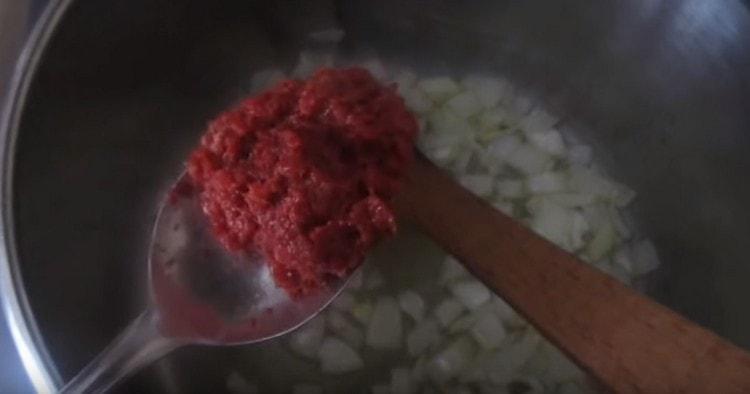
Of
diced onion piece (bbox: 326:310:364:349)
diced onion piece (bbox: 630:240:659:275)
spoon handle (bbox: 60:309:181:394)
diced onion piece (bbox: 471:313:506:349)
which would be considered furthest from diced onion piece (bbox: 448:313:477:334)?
spoon handle (bbox: 60:309:181:394)

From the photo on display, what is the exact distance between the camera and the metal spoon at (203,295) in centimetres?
88

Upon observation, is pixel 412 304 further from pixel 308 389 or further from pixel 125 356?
pixel 125 356

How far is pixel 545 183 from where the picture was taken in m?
1.16

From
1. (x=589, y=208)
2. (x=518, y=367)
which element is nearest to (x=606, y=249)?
(x=589, y=208)

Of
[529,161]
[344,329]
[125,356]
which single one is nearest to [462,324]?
[344,329]

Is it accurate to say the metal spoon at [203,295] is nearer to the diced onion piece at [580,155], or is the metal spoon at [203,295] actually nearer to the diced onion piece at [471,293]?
the diced onion piece at [471,293]

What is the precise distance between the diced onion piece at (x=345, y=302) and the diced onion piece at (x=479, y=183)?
0.21 m

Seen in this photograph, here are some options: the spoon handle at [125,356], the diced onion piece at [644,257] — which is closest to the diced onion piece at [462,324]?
the diced onion piece at [644,257]

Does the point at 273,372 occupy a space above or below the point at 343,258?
below

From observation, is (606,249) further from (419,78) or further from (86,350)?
(86,350)

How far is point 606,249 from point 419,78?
1.10 feet

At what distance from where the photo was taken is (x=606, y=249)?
1124mm

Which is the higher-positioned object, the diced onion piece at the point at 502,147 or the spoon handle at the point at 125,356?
the spoon handle at the point at 125,356

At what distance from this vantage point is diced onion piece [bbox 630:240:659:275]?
1113 millimetres
